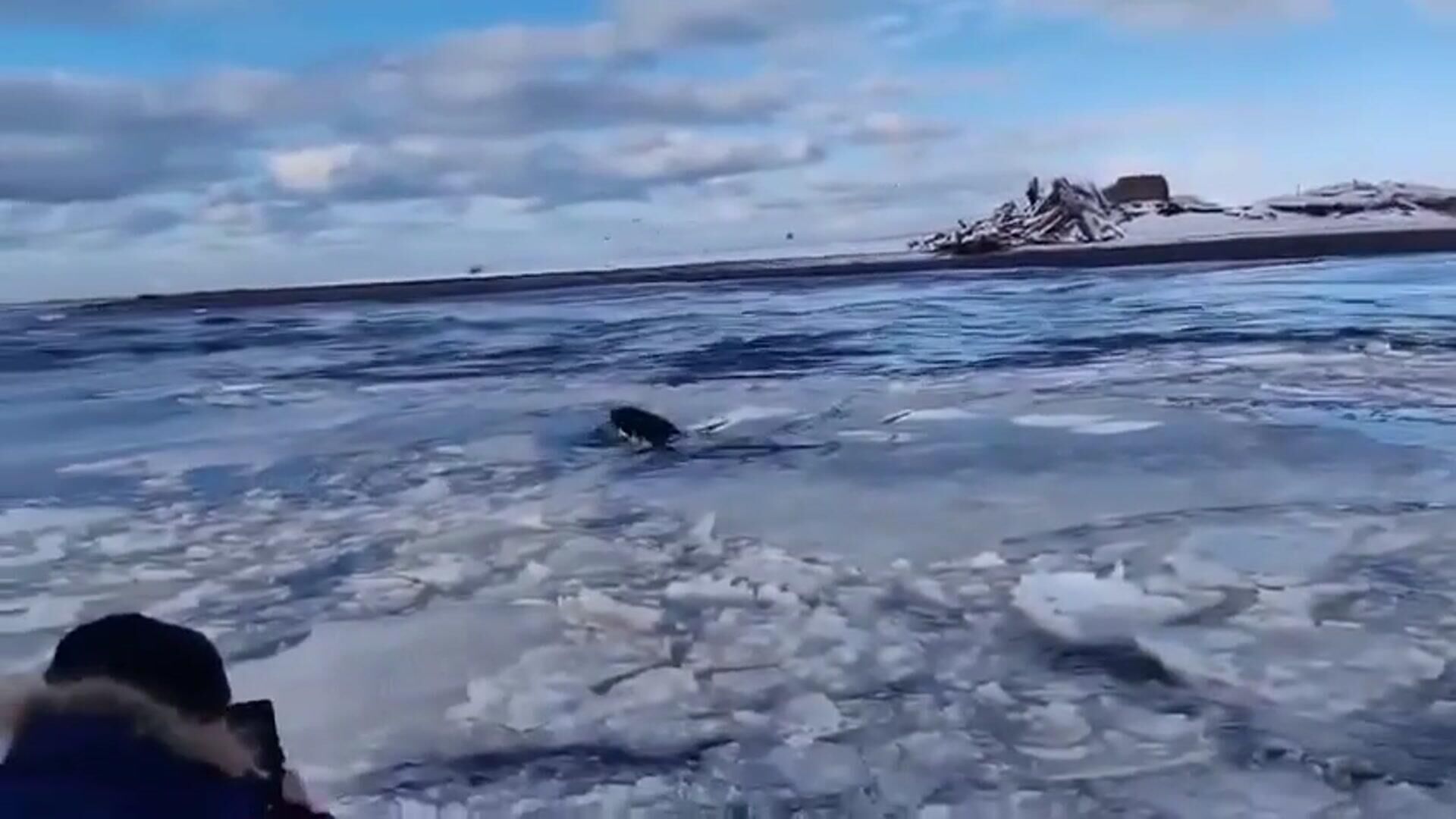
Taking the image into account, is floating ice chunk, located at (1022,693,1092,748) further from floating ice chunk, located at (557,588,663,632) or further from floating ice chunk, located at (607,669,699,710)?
floating ice chunk, located at (557,588,663,632)

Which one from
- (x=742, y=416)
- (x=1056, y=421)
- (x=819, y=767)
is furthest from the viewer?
(x=742, y=416)

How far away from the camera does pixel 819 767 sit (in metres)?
2.84

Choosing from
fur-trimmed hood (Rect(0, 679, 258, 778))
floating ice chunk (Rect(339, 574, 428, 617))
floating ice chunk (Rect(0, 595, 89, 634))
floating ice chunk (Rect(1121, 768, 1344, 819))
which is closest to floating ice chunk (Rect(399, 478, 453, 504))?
floating ice chunk (Rect(339, 574, 428, 617))

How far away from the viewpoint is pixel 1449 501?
4.94 m

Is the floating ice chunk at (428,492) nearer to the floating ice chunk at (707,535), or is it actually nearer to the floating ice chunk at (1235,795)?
the floating ice chunk at (707,535)

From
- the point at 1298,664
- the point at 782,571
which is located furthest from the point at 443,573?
the point at 1298,664

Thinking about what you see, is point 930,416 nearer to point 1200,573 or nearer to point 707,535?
point 707,535

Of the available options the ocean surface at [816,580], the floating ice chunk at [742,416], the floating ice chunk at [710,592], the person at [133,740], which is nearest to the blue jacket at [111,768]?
the person at [133,740]

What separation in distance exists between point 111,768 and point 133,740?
0.23ft

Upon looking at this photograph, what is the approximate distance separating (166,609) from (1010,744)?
2.75 m

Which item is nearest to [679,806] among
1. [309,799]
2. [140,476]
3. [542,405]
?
[309,799]

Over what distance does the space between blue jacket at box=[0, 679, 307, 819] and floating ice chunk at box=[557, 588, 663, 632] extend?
168cm

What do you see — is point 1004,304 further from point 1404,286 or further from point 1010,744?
point 1010,744

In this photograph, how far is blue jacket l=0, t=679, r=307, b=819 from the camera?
2.05 meters
